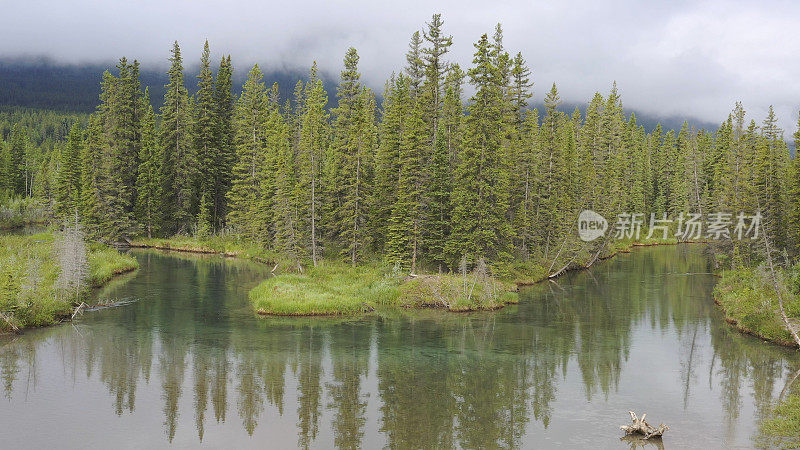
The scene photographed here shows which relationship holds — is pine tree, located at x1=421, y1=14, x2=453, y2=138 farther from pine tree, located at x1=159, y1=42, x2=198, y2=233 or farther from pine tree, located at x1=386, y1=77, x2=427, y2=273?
pine tree, located at x1=159, y1=42, x2=198, y2=233

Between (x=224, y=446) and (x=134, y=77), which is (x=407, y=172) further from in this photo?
(x=134, y=77)

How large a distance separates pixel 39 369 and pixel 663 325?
37.5 metres

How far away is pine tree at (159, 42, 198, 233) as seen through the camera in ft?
249

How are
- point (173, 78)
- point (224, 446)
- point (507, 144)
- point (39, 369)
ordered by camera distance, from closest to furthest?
point (224, 446) → point (39, 369) → point (507, 144) → point (173, 78)

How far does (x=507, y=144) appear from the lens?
53.8 m

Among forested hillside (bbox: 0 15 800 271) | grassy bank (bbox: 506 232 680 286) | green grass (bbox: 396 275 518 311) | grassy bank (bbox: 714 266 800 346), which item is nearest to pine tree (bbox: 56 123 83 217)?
forested hillside (bbox: 0 15 800 271)

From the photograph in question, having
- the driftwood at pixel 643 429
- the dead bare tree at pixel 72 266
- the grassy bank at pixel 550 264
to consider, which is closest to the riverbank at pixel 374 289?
the grassy bank at pixel 550 264

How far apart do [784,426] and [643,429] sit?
19.1 feet

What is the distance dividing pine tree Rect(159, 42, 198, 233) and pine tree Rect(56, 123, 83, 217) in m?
11.1

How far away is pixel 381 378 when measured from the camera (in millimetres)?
26047

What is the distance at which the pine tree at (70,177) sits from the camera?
71.1 metres

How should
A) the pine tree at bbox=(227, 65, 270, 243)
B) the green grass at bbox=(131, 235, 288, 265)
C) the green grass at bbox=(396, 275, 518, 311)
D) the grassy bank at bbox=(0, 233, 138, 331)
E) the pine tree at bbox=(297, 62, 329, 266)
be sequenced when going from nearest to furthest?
the grassy bank at bbox=(0, 233, 138, 331), the green grass at bbox=(396, 275, 518, 311), the pine tree at bbox=(297, 62, 329, 266), the green grass at bbox=(131, 235, 288, 265), the pine tree at bbox=(227, 65, 270, 243)

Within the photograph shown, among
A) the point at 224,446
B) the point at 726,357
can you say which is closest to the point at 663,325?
the point at 726,357

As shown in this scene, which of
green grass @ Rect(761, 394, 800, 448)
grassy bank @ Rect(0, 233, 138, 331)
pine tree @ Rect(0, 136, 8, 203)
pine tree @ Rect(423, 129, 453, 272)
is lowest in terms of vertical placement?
green grass @ Rect(761, 394, 800, 448)
